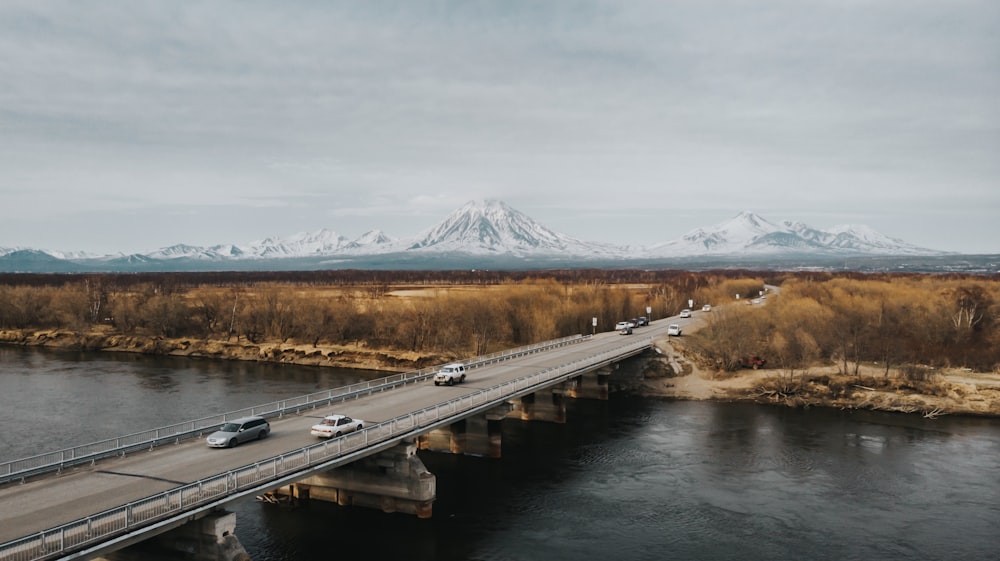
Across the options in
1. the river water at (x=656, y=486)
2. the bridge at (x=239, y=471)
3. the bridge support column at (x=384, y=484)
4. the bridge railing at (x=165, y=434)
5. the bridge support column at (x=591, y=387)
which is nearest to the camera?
the bridge at (x=239, y=471)

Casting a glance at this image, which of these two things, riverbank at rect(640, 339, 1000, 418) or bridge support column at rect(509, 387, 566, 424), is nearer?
bridge support column at rect(509, 387, 566, 424)

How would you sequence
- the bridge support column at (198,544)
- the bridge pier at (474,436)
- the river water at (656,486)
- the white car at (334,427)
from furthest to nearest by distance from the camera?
the bridge pier at (474,436)
the white car at (334,427)
the river water at (656,486)
the bridge support column at (198,544)

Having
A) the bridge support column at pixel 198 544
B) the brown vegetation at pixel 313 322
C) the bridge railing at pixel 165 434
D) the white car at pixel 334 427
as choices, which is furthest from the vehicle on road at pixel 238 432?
the brown vegetation at pixel 313 322

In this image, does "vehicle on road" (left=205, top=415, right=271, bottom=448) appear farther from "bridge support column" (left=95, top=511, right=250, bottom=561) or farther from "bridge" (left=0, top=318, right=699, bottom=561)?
"bridge support column" (left=95, top=511, right=250, bottom=561)

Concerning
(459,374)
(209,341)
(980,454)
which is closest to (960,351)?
(980,454)

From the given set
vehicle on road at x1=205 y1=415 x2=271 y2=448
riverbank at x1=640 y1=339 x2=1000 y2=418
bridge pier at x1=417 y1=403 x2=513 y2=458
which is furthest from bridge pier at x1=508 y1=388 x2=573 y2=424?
vehicle on road at x1=205 y1=415 x2=271 y2=448

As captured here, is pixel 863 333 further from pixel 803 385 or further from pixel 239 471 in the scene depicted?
pixel 239 471

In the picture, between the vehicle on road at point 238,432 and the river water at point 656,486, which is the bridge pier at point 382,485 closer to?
the river water at point 656,486
